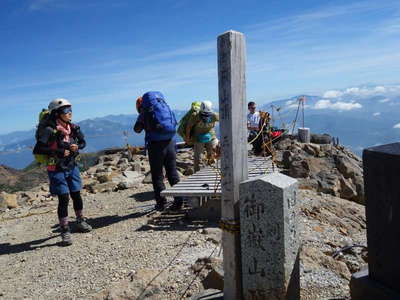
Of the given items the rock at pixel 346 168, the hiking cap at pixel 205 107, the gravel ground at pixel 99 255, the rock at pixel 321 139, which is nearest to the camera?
the gravel ground at pixel 99 255

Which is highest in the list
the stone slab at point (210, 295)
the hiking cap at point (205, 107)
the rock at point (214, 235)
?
the hiking cap at point (205, 107)

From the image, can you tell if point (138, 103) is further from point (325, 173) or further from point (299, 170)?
point (325, 173)

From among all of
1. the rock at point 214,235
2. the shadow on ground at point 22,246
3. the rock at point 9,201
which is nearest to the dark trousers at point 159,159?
the rock at point 214,235

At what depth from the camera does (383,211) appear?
339 centimetres

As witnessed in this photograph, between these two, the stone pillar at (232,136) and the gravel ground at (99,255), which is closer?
the stone pillar at (232,136)

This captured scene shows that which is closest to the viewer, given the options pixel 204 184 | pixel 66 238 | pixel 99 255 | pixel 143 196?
pixel 99 255

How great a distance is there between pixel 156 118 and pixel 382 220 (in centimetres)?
461

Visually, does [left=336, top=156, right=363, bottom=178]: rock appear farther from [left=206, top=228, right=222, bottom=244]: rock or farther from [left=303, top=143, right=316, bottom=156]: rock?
[left=206, top=228, right=222, bottom=244]: rock

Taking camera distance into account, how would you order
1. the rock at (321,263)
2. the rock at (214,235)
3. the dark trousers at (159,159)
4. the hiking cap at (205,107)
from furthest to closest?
the hiking cap at (205,107) → the dark trousers at (159,159) → the rock at (214,235) → the rock at (321,263)

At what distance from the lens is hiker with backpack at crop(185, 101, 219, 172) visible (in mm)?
8453

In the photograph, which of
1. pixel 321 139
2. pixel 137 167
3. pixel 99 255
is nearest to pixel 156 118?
pixel 99 255

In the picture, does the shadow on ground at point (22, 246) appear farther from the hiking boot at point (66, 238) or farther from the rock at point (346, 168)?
the rock at point (346, 168)

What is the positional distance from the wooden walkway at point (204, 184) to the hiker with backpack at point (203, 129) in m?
0.55

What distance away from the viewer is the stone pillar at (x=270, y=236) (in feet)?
11.0
